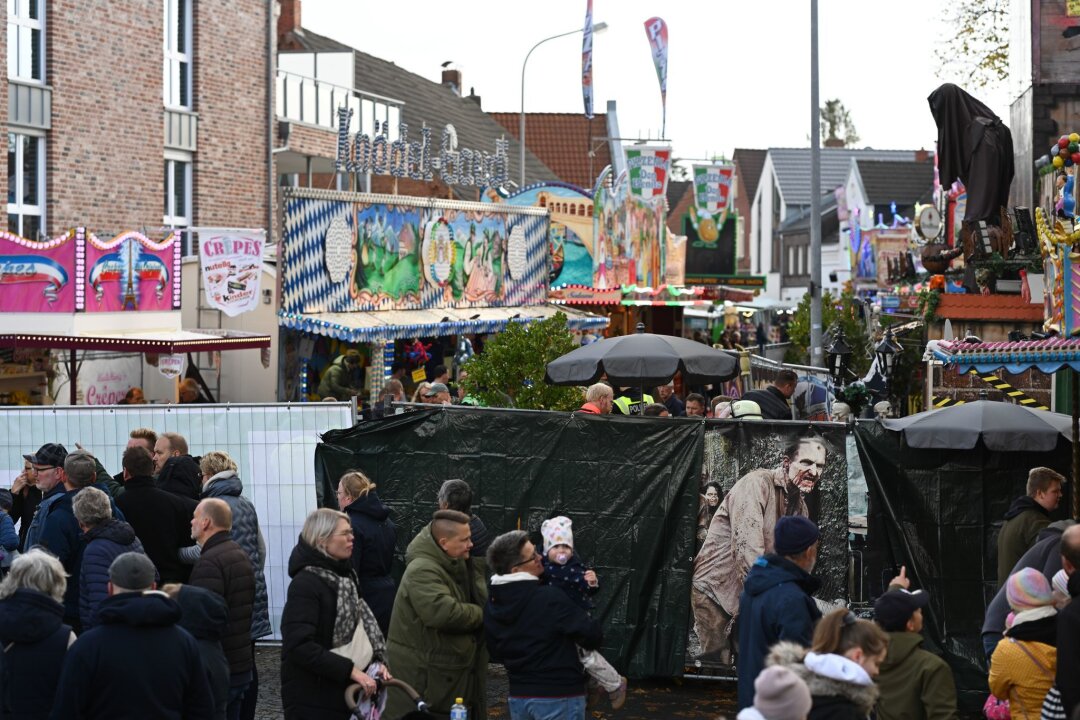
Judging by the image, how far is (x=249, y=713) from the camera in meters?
8.14

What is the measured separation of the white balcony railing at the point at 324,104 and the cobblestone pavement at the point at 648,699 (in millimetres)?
22031

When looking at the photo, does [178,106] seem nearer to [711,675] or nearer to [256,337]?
[256,337]

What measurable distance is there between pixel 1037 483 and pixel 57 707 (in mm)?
5407

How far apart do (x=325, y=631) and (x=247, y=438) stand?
469cm

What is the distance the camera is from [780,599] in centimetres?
639

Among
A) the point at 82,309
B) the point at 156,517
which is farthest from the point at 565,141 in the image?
the point at 156,517

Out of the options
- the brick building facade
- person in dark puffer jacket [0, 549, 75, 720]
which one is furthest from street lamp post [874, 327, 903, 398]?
person in dark puffer jacket [0, 549, 75, 720]

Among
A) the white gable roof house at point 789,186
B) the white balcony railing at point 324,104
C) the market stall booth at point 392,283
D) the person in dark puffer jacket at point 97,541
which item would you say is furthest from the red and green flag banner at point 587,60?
the white gable roof house at point 789,186

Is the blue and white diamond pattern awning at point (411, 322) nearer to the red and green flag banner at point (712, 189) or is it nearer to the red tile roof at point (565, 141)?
the red and green flag banner at point (712, 189)

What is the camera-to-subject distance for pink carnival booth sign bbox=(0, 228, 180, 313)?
1853cm

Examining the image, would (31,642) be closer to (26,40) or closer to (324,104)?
(26,40)

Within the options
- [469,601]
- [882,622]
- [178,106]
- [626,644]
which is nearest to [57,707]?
[469,601]

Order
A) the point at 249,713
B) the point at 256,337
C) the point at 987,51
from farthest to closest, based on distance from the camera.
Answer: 1. the point at 987,51
2. the point at 256,337
3. the point at 249,713

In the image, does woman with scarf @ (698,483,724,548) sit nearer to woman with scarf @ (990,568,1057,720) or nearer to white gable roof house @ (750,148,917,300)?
woman with scarf @ (990,568,1057,720)
